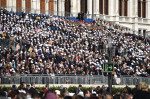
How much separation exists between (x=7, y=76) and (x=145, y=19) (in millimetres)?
47516

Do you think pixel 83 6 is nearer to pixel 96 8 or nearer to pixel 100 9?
pixel 96 8

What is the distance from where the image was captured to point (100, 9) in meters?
65.2

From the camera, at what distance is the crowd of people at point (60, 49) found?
3353 centimetres

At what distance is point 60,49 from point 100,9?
27994mm

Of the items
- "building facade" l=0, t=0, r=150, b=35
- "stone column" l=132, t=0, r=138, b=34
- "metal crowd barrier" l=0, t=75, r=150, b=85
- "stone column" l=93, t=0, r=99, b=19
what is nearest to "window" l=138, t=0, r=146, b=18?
"building facade" l=0, t=0, r=150, b=35

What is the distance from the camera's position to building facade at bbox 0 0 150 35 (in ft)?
171

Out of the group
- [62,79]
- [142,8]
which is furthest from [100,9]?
[62,79]

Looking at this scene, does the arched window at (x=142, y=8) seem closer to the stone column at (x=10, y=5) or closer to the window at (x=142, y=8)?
the window at (x=142, y=8)

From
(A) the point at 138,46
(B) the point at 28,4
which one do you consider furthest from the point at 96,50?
(B) the point at 28,4

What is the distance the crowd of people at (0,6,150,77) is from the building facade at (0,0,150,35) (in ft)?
18.6

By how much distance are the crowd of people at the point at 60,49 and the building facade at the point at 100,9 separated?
5681 mm

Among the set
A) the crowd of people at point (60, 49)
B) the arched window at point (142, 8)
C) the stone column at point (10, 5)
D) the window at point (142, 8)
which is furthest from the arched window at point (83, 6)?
the stone column at point (10, 5)

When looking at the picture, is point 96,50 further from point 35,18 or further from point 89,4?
point 89,4

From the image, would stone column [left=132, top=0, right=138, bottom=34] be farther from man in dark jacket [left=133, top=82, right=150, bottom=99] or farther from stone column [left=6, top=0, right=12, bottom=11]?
man in dark jacket [left=133, top=82, right=150, bottom=99]
